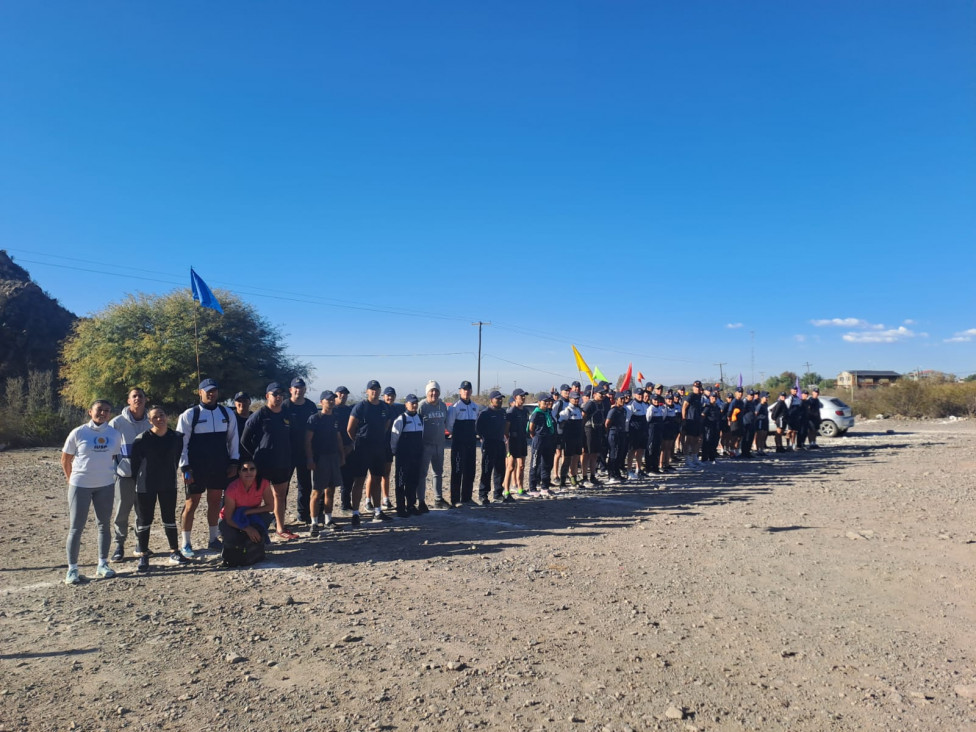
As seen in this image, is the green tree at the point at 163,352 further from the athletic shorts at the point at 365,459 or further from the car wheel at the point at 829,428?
the car wheel at the point at 829,428

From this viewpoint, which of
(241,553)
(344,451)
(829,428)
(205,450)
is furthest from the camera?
(829,428)

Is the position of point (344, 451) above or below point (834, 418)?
below

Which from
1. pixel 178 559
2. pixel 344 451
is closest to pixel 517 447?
pixel 344 451

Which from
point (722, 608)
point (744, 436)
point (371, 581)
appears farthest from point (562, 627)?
point (744, 436)

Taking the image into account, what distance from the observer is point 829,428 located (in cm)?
2372

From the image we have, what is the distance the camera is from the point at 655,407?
14.0 metres

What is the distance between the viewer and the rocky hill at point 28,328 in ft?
121

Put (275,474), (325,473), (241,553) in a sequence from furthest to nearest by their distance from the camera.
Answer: (325,473)
(275,474)
(241,553)

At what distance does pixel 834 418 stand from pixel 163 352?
83.5 feet

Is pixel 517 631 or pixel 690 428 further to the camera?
pixel 690 428

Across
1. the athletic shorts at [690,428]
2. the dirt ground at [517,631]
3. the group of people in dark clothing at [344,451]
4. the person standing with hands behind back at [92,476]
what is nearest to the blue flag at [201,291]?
the group of people in dark clothing at [344,451]

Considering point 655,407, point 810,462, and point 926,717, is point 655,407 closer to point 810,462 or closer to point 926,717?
point 810,462

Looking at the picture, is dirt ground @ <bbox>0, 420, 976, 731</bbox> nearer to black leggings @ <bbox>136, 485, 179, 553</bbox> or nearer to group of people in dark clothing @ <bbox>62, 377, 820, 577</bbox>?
black leggings @ <bbox>136, 485, 179, 553</bbox>

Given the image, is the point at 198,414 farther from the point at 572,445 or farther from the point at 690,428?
the point at 690,428
